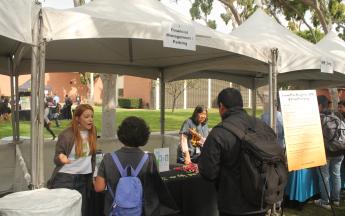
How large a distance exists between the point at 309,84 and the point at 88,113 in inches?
325

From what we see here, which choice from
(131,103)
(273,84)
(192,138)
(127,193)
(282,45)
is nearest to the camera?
(127,193)

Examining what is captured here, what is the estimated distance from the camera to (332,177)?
5504mm

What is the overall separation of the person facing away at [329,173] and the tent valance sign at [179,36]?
8.24ft

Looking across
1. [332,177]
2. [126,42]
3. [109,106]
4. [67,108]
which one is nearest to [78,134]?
[126,42]

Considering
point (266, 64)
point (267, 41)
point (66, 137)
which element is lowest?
point (66, 137)

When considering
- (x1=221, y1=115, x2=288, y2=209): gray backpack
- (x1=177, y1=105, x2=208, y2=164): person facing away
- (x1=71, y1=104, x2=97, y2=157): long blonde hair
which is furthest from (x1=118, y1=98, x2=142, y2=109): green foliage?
(x1=221, y1=115, x2=288, y2=209): gray backpack

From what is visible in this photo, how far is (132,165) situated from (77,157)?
0.90 metres

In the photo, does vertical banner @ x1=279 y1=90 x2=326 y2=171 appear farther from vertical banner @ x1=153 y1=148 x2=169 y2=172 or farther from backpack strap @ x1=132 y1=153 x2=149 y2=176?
backpack strap @ x1=132 y1=153 x2=149 y2=176

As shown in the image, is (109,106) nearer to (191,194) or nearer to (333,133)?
(333,133)

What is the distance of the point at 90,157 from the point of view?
3.46 meters

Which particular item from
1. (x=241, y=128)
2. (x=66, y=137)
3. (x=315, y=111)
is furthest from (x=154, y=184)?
(x=315, y=111)

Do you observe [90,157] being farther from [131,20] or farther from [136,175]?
[131,20]

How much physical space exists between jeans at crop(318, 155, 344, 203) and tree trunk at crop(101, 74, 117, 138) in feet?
16.3

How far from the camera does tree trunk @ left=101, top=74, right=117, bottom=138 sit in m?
9.00
